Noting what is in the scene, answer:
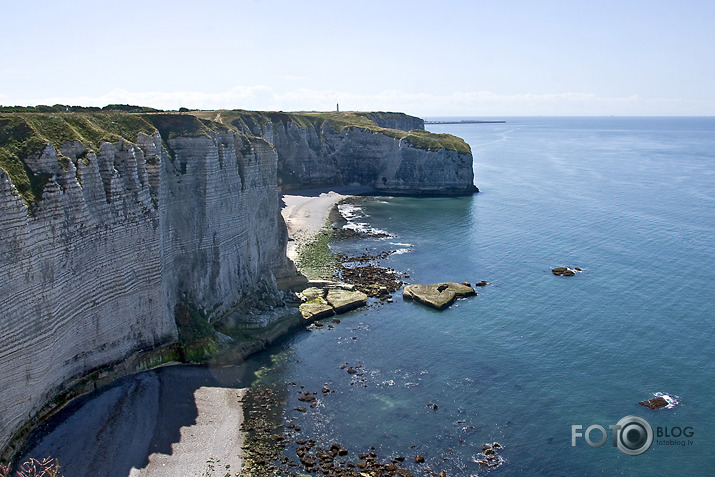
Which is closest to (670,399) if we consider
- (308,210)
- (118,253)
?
(118,253)

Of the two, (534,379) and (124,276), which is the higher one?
(124,276)

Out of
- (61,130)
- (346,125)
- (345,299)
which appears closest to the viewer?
(61,130)

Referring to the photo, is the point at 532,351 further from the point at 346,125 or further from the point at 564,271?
the point at 346,125

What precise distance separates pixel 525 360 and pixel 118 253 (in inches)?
1214

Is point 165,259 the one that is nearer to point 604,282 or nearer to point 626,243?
point 604,282

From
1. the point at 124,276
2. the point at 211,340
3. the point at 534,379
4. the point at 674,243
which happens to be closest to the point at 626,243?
the point at 674,243

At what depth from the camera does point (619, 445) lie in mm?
32938

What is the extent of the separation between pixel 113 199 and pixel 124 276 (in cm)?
512

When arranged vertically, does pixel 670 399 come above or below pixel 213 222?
below

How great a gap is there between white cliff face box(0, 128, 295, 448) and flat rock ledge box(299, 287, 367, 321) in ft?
13.6

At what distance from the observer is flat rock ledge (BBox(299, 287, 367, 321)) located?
5178cm

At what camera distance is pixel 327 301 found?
54469mm

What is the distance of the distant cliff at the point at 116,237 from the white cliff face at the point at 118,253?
0.26 feet

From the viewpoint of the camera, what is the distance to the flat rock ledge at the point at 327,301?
51.8 m
